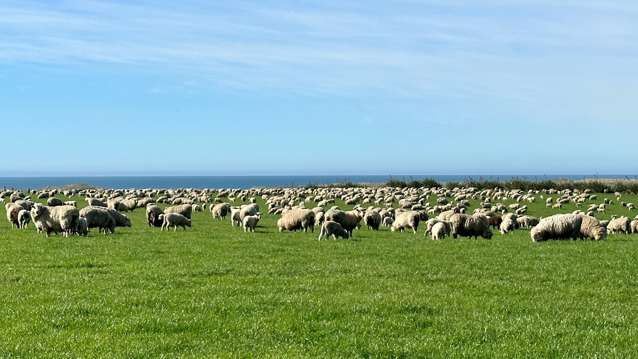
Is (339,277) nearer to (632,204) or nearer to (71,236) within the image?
(71,236)

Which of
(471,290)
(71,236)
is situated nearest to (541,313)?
(471,290)

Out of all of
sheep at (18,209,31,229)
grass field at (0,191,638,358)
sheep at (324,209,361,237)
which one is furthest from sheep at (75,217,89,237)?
sheep at (324,209,361,237)

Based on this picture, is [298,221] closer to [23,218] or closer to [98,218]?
[98,218]

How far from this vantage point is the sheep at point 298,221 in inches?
1469

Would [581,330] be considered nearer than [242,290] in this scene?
Yes

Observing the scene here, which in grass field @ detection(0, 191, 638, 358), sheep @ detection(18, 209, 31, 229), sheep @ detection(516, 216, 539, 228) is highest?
sheep @ detection(18, 209, 31, 229)

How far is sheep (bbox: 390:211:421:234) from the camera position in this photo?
3922 cm

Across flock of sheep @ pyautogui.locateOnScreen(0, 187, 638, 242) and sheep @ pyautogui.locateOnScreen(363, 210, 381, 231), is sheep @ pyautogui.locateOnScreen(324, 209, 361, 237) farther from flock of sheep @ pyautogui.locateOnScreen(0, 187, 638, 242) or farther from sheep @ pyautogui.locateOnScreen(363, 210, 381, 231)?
sheep @ pyautogui.locateOnScreen(363, 210, 381, 231)

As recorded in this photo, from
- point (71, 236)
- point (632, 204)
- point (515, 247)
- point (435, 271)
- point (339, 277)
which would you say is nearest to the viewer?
point (339, 277)

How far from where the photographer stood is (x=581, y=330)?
1228 centimetres

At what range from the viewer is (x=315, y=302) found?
1463 cm

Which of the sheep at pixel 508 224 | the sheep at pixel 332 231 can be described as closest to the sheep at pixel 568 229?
the sheep at pixel 508 224

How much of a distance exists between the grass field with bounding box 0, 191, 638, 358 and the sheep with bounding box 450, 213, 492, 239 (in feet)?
24.6

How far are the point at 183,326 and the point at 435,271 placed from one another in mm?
9391
